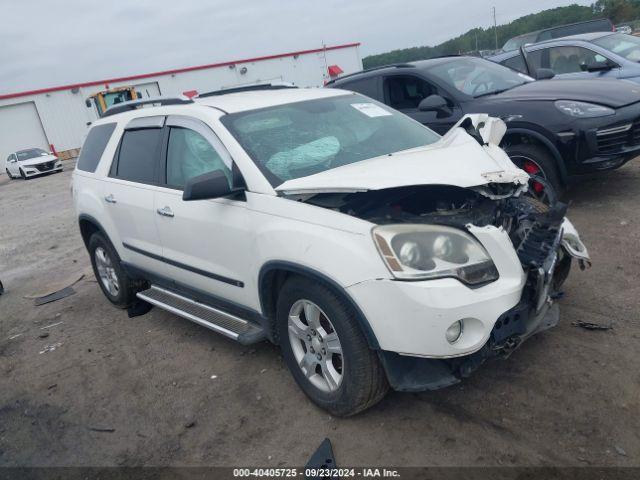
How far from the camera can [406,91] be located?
6918 mm

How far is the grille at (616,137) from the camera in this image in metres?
5.48

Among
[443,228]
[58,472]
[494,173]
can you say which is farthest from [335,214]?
[58,472]

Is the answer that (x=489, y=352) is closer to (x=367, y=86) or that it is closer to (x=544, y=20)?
(x=367, y=86)

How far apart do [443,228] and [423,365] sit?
0.71m

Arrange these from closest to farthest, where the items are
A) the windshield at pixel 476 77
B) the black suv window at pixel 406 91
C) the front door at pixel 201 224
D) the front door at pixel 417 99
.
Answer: the front door at pixel 201 224 → the front door at pixel 417 99 → the windshield at pixel 476 77 → the black suv window at pixel 406 91

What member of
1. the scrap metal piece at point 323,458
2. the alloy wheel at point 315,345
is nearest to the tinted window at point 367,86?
the alloy wheel at point 315,345

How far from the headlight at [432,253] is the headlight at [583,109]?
346 cm

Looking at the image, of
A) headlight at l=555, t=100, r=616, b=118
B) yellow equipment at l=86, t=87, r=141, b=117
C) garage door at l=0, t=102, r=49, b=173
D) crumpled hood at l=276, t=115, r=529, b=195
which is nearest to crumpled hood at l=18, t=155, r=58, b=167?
yellow equipment at l=86, t=87, r=141, b=117

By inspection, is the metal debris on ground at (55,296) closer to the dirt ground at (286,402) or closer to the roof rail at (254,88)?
the dirt ground at (286,402)

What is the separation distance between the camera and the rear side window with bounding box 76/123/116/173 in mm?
5234

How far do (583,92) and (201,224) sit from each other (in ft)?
14.1

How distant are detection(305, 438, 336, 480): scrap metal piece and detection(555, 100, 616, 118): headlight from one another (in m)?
4.25

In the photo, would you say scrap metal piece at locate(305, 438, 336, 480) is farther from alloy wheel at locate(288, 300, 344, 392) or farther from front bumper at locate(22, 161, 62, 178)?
front bumper at locate(22, 161, 62, 178)

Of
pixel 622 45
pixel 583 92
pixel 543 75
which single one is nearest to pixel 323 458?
pixel 583 92
